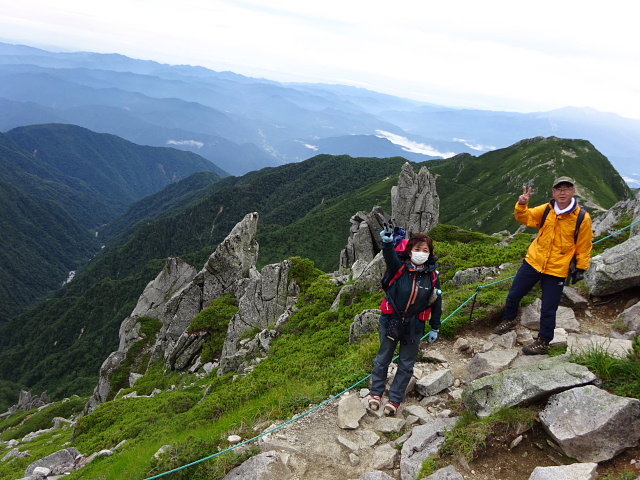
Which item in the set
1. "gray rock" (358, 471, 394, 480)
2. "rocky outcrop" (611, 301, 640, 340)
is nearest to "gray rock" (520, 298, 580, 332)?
"rocky outcrop" (611, 301, 640, 340)

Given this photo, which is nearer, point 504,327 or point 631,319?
point 631,319

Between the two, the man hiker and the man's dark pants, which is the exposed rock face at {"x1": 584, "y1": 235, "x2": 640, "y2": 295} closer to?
the man hiker

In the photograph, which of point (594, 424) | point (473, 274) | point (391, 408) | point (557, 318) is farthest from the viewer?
point (473, 274)

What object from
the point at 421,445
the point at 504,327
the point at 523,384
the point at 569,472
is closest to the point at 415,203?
the point at 504,327

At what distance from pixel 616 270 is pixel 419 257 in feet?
24.2

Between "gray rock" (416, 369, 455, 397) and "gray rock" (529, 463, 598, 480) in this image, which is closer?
"gray rock" (529, 463, 598, 480)

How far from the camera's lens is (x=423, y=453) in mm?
6996

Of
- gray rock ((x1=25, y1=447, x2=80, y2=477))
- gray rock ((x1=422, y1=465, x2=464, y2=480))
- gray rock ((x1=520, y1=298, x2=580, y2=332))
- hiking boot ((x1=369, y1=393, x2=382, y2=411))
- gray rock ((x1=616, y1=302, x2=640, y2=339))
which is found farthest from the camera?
gray rock ((x1=25, y1=447, x2=80, y2=477))

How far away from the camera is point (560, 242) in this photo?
9.07 meters

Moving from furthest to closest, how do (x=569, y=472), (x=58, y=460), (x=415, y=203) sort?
(x=415, y=203) → (x=58, y=460) → (x=569, y=472)

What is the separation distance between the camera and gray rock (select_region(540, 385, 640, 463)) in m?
5.72

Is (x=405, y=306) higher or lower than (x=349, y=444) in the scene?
higher

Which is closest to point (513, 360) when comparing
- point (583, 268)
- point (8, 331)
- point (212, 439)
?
point (583, 268)

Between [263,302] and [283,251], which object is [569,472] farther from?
[283,251]
